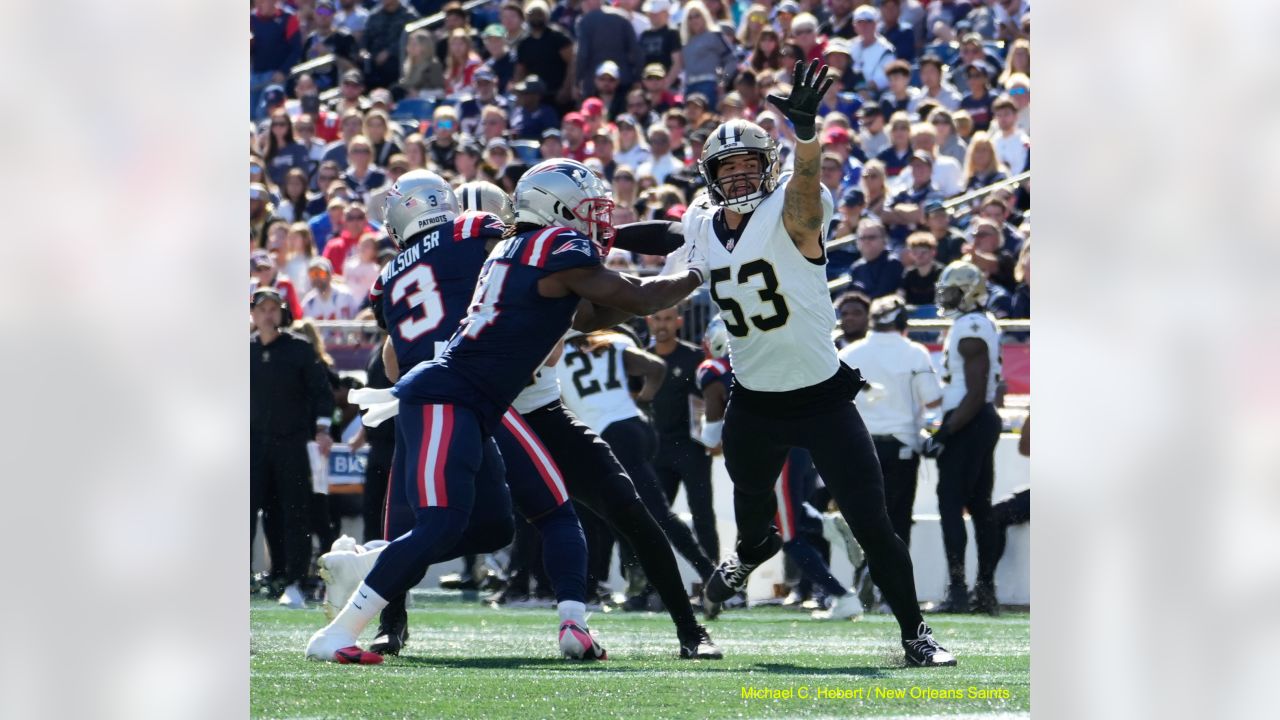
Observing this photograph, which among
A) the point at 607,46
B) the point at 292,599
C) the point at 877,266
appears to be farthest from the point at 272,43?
the point at 292,599

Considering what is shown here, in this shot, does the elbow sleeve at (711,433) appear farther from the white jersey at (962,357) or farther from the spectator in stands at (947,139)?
the spectator in stands at (947,139)

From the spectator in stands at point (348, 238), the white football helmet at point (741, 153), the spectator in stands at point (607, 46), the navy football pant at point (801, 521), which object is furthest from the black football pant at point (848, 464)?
the spectator in stands at point (607, 46)

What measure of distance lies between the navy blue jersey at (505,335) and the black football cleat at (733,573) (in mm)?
1201

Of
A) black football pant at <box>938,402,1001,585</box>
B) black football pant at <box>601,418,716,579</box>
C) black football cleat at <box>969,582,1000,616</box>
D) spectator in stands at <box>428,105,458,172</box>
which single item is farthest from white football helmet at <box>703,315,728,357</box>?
spectator in stands at <box>428,105,458,172</box>

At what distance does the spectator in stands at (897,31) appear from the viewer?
11.7m

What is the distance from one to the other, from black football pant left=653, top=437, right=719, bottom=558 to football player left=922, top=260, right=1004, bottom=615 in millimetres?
1131

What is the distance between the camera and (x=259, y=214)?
11148mm

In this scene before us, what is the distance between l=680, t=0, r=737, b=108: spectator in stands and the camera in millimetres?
Answer: 12008

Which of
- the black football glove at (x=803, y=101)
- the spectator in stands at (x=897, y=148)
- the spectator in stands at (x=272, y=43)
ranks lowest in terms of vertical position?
the black football glove at (x=803, y=101)

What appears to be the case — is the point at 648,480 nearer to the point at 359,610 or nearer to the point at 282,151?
the point at 359,610

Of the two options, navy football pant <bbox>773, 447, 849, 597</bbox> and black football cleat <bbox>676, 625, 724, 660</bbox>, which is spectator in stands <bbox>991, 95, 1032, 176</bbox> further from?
black football cleat <bbox>676, 625, 724, 660</bbox>
